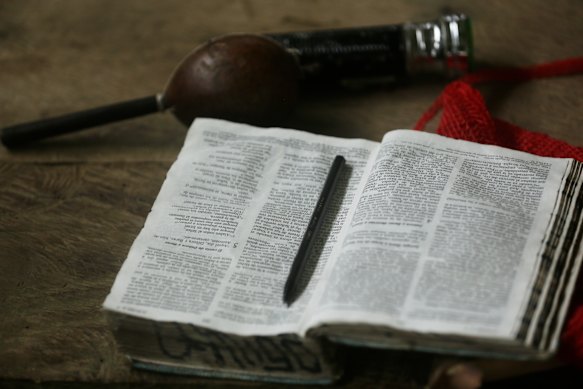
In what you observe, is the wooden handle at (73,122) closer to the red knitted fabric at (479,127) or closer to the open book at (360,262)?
the open book at (360,262)

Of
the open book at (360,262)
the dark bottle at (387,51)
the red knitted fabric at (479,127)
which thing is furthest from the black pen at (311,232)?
the dark bottle at (387,51)

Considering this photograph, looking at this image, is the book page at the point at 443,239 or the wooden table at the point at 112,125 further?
the wooden table at the point at 112,125

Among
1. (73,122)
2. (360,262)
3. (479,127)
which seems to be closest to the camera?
(360,262)

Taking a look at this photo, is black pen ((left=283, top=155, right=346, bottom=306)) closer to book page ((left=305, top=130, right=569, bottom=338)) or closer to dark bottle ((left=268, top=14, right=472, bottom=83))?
book page ((left=305, top=130, right=569, bottom=338))

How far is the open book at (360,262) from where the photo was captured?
0.64m

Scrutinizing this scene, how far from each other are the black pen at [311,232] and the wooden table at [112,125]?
0.10m

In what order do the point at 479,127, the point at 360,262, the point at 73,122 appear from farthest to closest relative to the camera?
1. the point at 73,122
2. the point at 479,127
3. the point at 360,262

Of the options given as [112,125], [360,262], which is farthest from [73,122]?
[360,262]

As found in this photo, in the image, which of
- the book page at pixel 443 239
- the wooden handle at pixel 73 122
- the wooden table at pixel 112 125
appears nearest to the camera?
the book page at pixel 443 239

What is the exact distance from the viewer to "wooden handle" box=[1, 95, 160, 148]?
1028 mm

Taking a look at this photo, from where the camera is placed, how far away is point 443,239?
700 mm

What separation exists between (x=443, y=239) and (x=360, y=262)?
0.08 metres

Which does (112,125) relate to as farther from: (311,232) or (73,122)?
(311,232)

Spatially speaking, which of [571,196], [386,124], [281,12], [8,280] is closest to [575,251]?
[571,196]
